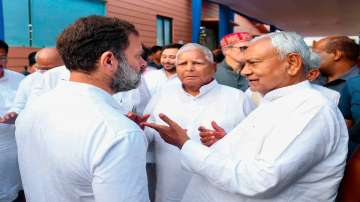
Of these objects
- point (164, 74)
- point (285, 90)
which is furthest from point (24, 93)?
point (285, 90)

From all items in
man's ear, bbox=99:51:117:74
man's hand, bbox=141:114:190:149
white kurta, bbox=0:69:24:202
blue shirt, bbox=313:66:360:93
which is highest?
man's ear, bbox=99:51:117:74

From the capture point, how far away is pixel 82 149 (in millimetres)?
1096

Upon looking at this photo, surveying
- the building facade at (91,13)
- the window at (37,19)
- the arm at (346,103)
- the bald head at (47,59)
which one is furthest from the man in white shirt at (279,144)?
the window at (37,19)

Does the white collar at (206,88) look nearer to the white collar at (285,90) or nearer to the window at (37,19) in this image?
the white collar at (285,90)

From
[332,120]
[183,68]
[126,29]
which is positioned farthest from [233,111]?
[126,29]

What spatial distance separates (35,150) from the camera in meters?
1.25

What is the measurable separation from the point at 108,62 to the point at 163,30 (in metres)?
8.73

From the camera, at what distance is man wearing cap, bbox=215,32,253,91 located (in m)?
3.69

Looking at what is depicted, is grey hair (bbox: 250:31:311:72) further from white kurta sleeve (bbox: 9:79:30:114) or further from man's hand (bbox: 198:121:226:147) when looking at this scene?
white kurta sleeve (bbox: 9:79:30:114)

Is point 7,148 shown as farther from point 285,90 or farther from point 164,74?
point 285,90

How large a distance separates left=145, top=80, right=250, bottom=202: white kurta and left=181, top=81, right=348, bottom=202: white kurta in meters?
0.96

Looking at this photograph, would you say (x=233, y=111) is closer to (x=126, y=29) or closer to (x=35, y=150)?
(x=126, y=29)

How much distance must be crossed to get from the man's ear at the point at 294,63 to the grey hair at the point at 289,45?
2cm

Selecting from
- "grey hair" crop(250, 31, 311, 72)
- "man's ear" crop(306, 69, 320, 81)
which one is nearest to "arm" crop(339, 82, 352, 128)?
"man's ear" crop(306, 69, 320, 81)
